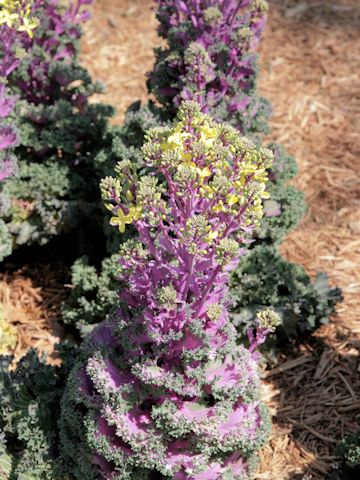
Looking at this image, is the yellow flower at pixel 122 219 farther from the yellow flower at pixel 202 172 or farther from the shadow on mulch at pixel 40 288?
the shadow on mulch at pixel 40 288

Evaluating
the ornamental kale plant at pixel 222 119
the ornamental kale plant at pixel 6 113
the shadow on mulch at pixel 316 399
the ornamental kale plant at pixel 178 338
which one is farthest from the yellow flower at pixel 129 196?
the shadow on mulch at pixel 316 399

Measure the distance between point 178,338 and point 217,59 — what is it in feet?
5.78

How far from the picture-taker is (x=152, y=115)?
390cm

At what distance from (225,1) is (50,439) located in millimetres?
2390

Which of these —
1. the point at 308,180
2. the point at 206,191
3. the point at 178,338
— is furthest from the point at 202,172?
the point at 308,180

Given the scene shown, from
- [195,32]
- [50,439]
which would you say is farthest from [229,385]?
[195,32]

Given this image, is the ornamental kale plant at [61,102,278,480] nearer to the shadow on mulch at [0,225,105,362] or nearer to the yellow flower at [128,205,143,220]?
the yellow flower at [128,205,143,220]

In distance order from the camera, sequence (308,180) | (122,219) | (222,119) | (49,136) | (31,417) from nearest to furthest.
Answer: (122,219)
(31,417)
(222,119)
(49,136)
(308,180)

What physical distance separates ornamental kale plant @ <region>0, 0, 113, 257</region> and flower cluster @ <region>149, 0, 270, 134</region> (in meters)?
0.65

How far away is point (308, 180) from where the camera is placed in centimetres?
536

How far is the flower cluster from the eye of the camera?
3.71 m

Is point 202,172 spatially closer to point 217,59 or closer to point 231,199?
point 231,199

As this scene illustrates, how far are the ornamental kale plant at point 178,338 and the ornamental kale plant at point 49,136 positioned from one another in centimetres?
140

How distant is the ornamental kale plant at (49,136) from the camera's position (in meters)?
4.29
